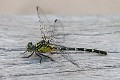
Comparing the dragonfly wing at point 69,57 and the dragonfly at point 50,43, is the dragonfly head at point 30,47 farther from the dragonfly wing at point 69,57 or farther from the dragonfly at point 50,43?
the dragonfly wing at point 69,57

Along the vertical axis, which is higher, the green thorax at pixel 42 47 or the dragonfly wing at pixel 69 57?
the green thorax at pixel 42 47

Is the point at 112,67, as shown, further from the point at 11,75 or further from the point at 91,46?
the point at 11,75

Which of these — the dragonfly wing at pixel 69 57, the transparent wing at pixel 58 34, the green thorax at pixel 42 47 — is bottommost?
the dragonfly wing at pixel 69 57

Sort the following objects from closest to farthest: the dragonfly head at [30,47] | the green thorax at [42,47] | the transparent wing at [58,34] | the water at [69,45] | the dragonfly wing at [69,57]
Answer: the water at [69,45] < the dragonfly wing at [69,57] < the dragonfly head at [30,47] < the green thorax at [42,47] < the transparent wing at [58,34]

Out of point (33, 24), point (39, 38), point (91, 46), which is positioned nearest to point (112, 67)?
point (91, 46)

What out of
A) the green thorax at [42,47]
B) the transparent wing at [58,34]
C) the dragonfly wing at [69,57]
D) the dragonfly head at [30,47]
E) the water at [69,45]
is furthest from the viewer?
the transparent wing at [58,34]

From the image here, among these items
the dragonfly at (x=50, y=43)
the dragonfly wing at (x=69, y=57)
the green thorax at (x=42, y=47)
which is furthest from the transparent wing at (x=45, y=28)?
the dragonfly wing at (x=69, y=57)

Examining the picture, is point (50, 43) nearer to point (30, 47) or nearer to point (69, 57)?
point (30, 47)
